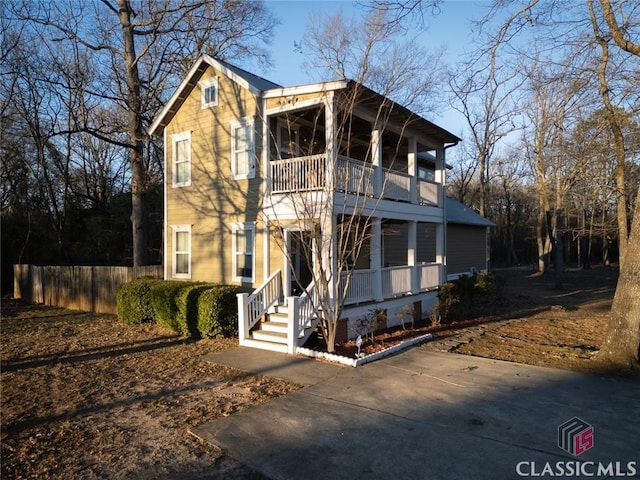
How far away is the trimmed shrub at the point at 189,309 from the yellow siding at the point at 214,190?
1.60 m

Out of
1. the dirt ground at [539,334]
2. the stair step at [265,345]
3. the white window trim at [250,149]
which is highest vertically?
the white window trim at [250,149]

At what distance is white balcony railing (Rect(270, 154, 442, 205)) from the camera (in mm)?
9992

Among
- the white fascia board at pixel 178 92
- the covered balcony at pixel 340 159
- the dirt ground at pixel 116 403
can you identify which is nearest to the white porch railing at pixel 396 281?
the covered balcony at pixel 340 159

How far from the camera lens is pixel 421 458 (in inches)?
177

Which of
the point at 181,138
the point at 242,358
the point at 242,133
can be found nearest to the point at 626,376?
the point at 242,358

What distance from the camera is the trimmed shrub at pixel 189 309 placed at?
11.1 metres

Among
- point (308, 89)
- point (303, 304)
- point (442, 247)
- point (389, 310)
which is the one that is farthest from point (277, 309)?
point (442, 247)

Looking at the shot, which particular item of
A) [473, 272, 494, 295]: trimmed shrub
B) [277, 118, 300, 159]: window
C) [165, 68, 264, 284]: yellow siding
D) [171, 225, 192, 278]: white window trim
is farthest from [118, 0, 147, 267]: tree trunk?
[473, 272, 494, 295]: trimmed shrub

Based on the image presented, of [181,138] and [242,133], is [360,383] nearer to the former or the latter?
[242,133]

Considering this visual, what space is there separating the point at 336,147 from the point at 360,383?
17.6ft

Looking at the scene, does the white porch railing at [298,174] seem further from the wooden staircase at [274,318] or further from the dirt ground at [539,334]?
the dirt ground at [539,334]

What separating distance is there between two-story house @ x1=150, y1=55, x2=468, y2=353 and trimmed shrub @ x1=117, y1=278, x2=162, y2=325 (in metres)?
1.42

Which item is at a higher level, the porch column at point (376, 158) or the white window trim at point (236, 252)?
the porch column at point (376, 158)

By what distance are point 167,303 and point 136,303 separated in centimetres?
176
